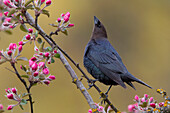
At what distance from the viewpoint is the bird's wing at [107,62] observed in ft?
14.7

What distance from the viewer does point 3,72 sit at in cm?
773

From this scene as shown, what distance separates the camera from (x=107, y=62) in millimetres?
4684

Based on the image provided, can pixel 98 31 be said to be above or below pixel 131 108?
above

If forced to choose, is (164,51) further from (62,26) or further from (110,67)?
(62,26)

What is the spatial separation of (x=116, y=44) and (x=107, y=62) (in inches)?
201

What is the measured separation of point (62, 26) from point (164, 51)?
832 cm

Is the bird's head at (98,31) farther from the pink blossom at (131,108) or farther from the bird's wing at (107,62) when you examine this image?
the pink blossom at (131,108)

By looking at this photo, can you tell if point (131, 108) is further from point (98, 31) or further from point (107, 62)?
point (98, 31)

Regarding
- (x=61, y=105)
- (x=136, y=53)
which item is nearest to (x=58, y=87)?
(x=61, y=105)

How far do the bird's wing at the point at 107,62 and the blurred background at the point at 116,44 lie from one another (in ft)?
10.3

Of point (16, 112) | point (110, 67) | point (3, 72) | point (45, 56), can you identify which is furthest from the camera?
point (3, 72)

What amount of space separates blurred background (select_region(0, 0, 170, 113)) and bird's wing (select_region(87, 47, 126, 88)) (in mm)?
3145

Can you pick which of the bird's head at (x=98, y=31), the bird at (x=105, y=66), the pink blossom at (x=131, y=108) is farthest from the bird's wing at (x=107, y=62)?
the pink blossom at (x=131, y=108)

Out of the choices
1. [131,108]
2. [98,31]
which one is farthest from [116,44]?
[131,108]
